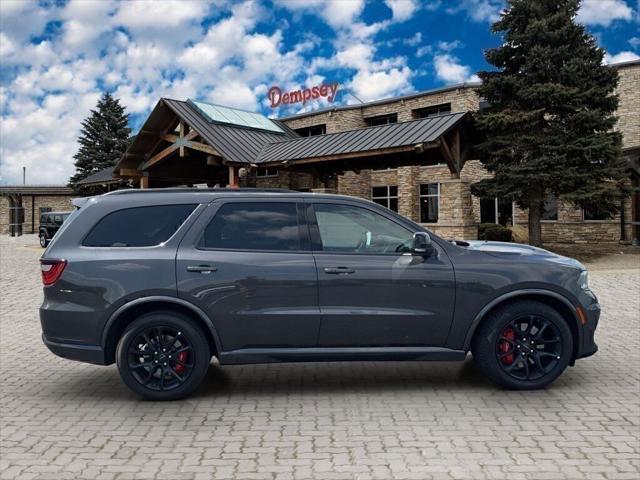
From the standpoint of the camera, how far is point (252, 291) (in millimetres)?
5273

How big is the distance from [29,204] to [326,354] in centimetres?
5587

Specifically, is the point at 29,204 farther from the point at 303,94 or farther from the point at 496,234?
the point at 496,234

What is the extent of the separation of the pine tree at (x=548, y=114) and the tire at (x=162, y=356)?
16.7m

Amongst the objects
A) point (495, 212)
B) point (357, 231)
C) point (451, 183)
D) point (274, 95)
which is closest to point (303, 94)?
point (274, 95)

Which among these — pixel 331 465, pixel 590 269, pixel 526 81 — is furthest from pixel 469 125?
pixel 331 465

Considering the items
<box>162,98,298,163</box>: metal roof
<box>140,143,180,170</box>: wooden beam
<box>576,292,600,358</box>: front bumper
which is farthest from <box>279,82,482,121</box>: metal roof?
<box>576,292,600,358</box>: front bumper

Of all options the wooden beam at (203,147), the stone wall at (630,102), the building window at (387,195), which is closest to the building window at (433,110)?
the building window at (387,195)

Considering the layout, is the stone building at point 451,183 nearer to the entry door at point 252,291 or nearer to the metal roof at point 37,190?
the entry door at point 252,291

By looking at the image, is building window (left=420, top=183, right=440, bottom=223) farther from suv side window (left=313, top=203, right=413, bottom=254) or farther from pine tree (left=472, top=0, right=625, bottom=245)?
suv side window (left=313, top=203, right=413, bottom=254)

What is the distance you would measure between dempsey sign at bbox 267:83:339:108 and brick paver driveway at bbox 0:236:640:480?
35130 millimetres

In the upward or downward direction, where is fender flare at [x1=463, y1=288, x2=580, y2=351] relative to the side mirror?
downward

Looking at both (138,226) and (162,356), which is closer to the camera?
(162,356)

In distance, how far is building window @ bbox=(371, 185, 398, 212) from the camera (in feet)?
118

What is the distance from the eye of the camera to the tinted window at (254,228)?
546 centimetres
